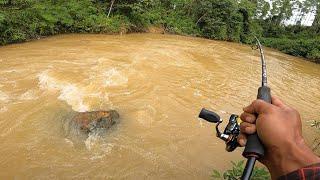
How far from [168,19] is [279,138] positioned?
2371 centimetres

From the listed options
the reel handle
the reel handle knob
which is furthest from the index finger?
the reel handle knob

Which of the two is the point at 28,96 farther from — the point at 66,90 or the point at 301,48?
the point at 301,48

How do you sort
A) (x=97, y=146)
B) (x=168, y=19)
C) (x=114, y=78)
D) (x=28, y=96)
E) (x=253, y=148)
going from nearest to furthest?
(x=253, y=148), (x=97, y=146), (x=28, y=96), (x=114, y=78), (x=168, y=19)

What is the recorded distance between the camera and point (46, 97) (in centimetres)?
805

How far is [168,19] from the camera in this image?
79.8 ft

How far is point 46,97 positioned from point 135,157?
3.35 meters

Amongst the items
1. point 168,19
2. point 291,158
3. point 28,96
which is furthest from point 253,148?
point 168,19

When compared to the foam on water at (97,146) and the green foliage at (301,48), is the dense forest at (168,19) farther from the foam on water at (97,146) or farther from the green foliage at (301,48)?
the foam on water at (97,146)

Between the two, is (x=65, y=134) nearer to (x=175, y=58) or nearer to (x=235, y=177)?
(x=235, y=177)

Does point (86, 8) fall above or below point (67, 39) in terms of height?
above

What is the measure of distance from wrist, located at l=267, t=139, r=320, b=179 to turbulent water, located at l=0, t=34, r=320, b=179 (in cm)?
437

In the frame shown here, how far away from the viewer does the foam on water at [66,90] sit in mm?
7677

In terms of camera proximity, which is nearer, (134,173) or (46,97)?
(134,173)

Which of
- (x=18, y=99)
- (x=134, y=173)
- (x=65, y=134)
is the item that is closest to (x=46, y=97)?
(x=18, y=99)
